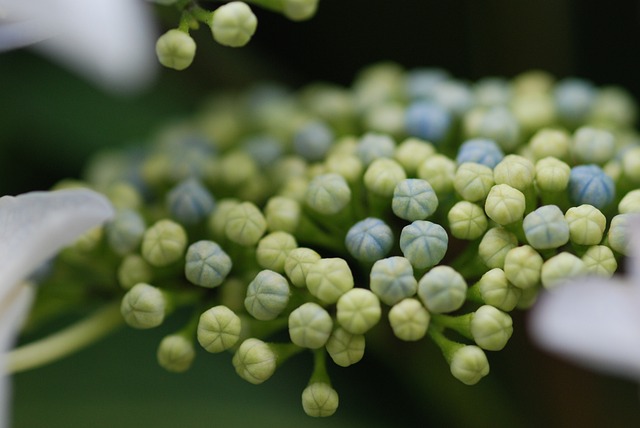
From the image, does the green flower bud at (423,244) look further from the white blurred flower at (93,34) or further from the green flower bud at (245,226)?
the white blurred flower at (93,34)

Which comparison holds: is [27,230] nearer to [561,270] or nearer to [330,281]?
[330,281]

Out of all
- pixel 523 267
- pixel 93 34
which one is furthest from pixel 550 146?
pixel 93 34

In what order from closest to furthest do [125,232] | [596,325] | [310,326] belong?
1. [596,325]
2. [310,326]
3. [125,232]

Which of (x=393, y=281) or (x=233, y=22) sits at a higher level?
(x=233, y=22)

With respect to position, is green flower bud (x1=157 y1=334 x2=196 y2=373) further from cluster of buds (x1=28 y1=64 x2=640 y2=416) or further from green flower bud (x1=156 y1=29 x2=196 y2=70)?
green flower bud (x1=156 y1=29 x2=196 y2=70)

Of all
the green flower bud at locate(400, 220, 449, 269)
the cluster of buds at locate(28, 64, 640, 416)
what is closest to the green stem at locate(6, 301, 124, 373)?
the cluster of buds at locate(28, 64, 640, 416)

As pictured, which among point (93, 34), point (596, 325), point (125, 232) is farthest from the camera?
point (93, 34)

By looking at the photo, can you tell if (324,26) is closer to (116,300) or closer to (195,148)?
(195,148)

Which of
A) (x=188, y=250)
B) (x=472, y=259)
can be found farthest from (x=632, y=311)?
(x=188, y=250)
